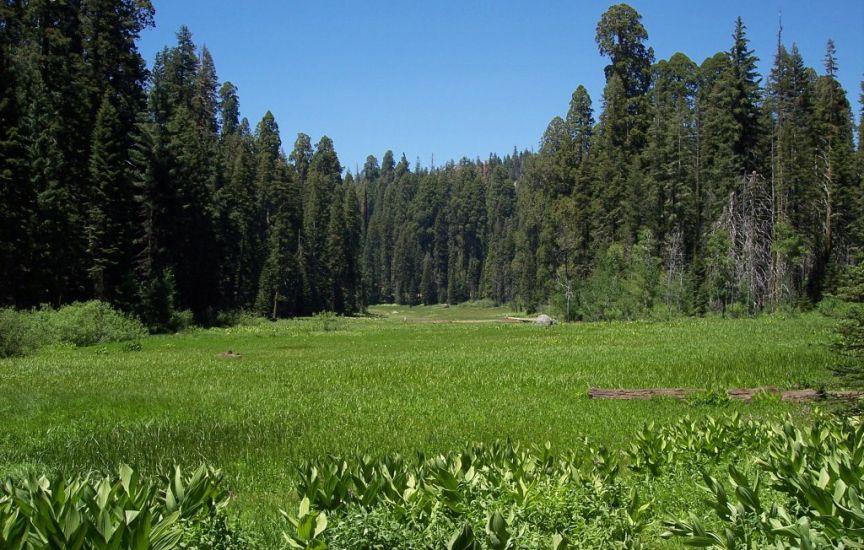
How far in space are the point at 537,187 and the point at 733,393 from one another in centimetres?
6864

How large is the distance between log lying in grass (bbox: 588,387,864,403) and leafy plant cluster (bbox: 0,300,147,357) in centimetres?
2236

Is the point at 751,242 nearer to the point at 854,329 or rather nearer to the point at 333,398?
the point at 854,329

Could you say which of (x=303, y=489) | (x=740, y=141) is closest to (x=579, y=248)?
(x=740, y=141)

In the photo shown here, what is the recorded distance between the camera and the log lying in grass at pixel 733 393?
11438mm

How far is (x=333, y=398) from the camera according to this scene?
44.9 ft

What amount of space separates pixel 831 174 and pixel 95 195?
51693mm

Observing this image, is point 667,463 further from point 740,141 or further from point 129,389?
point 740,141

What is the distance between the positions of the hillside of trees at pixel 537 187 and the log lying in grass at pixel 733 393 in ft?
47.5

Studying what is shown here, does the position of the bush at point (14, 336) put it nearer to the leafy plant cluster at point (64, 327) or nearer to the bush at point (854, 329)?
the leafy plant cluster at point (64, 327)

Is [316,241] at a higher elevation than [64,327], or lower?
higher

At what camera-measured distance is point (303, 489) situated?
458 cm

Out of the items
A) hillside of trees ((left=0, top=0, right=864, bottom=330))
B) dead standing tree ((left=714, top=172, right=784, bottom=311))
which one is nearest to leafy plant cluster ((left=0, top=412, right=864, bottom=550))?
hillside of trees ((left=0, top=0, right=864, bottom=330))

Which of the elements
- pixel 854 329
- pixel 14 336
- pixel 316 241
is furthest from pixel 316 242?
pixel 854 329

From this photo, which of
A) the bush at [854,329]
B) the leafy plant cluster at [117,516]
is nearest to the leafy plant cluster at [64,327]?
the leafy plant cluster at [117,516]
